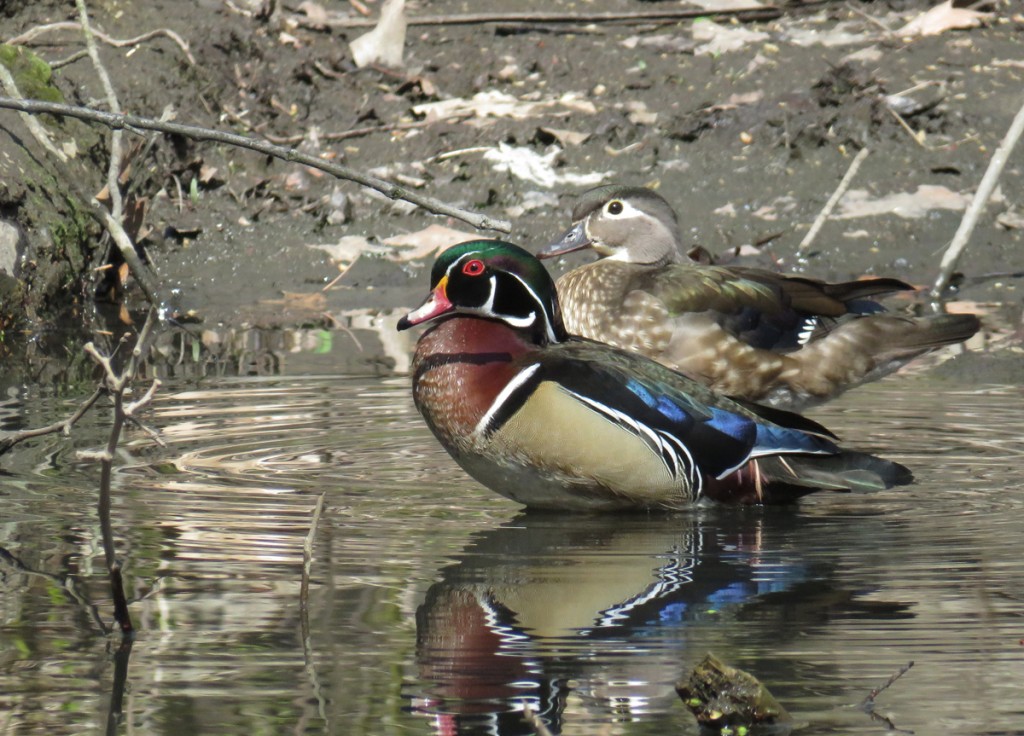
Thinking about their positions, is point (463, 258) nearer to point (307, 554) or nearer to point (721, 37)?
point (307, 554)

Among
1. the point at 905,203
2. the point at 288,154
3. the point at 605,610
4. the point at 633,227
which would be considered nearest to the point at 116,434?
the point at 288,154

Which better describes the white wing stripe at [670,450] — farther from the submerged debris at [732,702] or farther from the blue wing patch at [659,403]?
the submerged debris at [732,702]

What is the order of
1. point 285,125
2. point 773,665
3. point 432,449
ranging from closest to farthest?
point 773,665
point 432,449
point 285,125

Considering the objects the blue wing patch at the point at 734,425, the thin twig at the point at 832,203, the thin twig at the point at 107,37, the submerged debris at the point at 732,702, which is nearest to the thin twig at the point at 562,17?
the thin twig at the point at 107,37

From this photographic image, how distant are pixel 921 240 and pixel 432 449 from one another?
186 inches

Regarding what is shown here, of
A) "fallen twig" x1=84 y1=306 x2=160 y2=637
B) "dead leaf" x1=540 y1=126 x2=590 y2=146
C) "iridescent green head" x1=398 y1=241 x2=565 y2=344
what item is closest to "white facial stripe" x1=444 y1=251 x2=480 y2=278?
"iridescent green head" x1=398 y1=241 x2=565 y2=344

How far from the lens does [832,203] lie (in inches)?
341

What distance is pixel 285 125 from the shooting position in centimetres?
1097

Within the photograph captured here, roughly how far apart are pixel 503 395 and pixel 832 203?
13.0 feet

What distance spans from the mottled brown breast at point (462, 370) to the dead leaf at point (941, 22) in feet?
23.6

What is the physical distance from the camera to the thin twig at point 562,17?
11.9m

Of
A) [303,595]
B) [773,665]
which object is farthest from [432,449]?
[773,665]

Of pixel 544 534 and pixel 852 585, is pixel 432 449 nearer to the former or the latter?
pixel 544 534

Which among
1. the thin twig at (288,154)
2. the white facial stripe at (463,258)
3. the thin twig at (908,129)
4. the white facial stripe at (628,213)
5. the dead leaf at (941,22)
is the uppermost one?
the dead leaf at (941,22)
